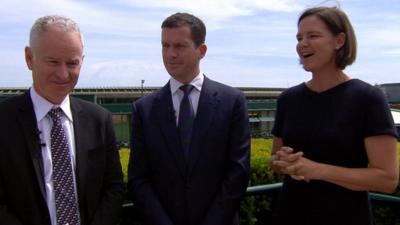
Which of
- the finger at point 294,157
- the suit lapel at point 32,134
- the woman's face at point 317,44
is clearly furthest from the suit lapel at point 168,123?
the woman's face at point 317,44

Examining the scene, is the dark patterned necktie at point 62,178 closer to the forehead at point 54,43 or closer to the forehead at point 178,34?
the forehead at point 54,43

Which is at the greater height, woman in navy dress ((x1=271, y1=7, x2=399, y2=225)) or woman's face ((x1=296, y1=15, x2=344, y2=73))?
woman's face ((x1=296, y1=15, x2=344, y2=73))

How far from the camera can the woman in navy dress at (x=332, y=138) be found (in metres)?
2.60

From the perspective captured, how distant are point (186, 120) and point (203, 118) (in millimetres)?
110

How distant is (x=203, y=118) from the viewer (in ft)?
10.1

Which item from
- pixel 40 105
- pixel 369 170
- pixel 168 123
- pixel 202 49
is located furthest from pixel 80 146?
pixel 369 170

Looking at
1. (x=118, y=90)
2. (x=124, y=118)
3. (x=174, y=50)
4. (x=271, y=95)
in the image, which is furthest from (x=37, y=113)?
(x=271, y=95)

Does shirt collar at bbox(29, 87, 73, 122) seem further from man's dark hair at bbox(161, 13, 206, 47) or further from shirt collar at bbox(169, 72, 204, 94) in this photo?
man's dark hair at bbox(161, 13, 206, 47)

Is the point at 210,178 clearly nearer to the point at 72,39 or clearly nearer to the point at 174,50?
the point at 174,50

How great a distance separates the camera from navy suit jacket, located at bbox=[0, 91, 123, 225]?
2.52m

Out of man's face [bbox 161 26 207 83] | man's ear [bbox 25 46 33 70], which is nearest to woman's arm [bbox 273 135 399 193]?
man's face [bbox 161 26 207 83]

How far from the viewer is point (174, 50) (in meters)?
3.05

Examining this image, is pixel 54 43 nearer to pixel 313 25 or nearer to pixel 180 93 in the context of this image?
pixel 180 93

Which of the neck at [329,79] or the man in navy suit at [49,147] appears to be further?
the neck at [329,79]
